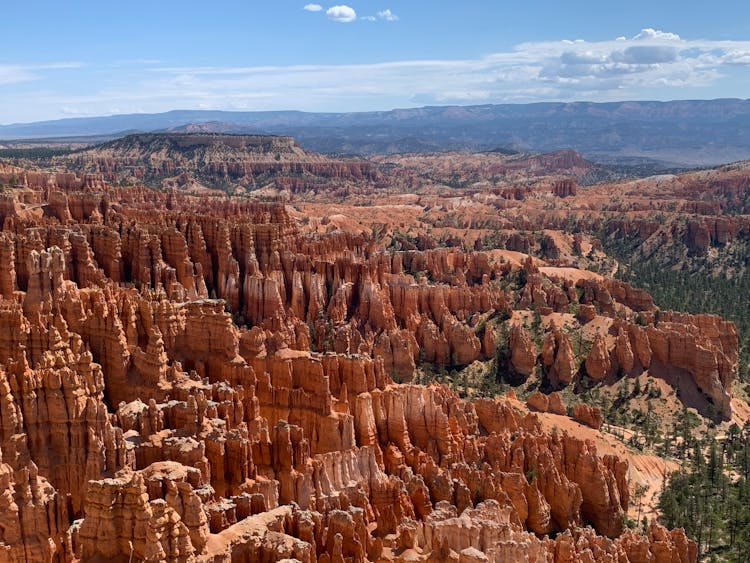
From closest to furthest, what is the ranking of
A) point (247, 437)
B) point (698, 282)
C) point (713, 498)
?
point (247, 437), point (713, 498), point (698, 282)

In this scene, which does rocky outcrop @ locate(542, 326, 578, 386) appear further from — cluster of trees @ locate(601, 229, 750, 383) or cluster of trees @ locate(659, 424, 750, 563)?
cluster of trees @ locate(601, 229, 750, 383)

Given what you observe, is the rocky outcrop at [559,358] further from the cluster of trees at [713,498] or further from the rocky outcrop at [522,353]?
the cluster of trees at [713,498]

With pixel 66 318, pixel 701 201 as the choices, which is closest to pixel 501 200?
pixel 701 201

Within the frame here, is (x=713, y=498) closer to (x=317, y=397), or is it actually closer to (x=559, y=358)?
(x=559, y=358)

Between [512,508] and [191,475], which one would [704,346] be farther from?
[191,475]

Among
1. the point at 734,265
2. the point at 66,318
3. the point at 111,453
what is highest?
the point at 66,318

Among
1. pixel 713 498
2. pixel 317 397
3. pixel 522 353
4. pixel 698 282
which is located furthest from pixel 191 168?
pixel 713 498
